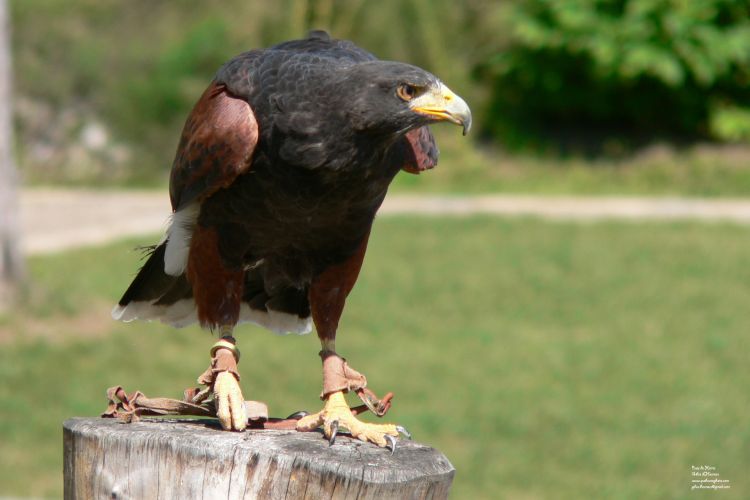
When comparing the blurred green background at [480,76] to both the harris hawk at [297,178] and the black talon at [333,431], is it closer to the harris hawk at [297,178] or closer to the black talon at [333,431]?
the harris hawk at [297,178]

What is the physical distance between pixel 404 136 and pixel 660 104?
13.4 m

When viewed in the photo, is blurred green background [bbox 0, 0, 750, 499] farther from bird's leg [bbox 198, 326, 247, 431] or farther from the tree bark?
bird's leg [bbox 198, 326, 247, 431]

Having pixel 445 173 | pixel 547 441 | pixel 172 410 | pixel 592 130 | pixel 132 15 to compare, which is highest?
pixel 132 15

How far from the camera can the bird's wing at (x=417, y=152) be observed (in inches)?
147

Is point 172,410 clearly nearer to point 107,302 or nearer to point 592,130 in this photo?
point 107,302

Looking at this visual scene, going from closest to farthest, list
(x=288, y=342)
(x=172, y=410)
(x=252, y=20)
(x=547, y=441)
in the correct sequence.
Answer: (x=172, y=410) → (x=547, y=441) → (x=288, y=342) → (x=252, y=20)

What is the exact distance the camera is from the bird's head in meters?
3.30

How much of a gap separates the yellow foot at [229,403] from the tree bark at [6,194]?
6.16 meters

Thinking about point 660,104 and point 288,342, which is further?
point 660,104

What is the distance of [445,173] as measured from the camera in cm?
1562

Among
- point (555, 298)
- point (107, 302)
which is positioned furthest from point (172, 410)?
point (555, 298)

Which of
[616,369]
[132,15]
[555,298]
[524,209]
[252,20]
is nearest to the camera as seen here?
[616,369]

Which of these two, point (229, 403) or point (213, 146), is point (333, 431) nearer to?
point (229, 403)

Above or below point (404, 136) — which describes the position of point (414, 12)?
above
